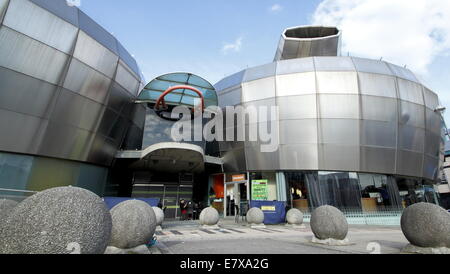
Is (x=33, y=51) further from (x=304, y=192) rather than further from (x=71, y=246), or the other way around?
(x=304, y=192)

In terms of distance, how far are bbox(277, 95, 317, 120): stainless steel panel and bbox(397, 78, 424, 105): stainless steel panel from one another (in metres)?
9.90

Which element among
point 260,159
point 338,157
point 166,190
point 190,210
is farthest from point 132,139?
point 338,157

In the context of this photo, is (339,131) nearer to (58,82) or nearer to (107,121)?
(107,121)

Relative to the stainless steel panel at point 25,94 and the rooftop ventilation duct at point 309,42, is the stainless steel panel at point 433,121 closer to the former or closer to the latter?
the rooftop ventilation duct at point 309,42

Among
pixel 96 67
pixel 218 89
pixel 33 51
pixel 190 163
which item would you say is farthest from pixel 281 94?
pixel 33 51

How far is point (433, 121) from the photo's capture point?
2567 cm

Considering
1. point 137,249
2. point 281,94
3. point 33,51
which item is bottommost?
point 137,249

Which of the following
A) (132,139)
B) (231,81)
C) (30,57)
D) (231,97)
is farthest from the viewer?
(231,81)

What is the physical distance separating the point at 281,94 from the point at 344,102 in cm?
626

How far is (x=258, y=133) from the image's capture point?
23.9 m

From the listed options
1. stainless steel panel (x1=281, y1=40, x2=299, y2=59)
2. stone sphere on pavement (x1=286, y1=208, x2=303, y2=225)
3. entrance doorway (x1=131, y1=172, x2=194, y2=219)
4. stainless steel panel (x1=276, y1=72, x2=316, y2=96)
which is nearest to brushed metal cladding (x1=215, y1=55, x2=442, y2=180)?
stainless steel panel (x1=276, y1=72, x2=316, y2=96)

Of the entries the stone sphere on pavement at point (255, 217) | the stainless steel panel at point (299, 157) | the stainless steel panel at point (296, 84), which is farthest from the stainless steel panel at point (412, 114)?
the stone sphere on pavement at point (255, 217)

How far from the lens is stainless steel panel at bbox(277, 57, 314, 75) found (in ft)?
79.1

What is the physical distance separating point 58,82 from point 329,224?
1913cm
